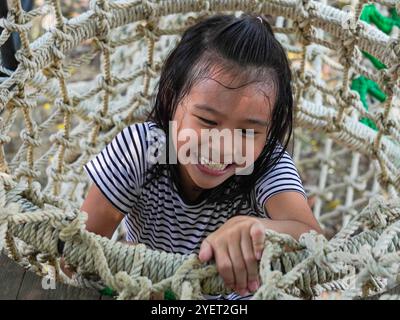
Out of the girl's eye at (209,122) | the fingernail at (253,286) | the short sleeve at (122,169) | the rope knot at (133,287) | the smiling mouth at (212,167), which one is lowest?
the short sleeve at (122,169)

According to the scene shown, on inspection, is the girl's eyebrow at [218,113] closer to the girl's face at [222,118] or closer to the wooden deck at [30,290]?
the girl's face at [222,118]

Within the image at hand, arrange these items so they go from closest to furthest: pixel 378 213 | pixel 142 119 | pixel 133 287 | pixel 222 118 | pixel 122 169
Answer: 1. pixel 133 287
2. pixel 378 213
3. pixel 222 118
4. pixel 122 169
5. pixel 142 119

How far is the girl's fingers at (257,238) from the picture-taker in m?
0.75

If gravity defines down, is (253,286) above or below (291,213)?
above

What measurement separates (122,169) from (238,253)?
452mm

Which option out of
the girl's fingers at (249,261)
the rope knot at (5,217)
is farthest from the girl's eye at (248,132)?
the rope knot at (5,217)

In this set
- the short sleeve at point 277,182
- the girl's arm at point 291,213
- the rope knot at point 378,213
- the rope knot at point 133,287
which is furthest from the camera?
the short sleeve at point 277,182

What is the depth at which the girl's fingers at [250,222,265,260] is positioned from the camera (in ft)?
2.46

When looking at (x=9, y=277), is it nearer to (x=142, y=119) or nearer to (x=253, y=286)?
(x=253, y=286)

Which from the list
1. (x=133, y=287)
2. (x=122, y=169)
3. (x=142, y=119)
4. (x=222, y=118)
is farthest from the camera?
(x=142, y=119)

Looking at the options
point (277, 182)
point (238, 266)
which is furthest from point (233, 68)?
point (238, 266)

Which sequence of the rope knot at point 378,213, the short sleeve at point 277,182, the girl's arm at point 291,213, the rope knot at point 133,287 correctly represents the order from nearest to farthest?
the rope knot at point 133,287 → the rope knot at point 378,213 → the girl's arm at point 291,213 → the short sleeve at point 277,182

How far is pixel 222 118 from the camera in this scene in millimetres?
954
